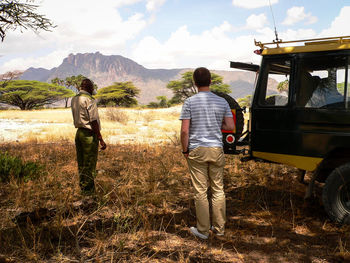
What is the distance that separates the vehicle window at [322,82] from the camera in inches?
149

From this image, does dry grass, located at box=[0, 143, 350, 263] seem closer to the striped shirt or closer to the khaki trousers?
the khaki trousers

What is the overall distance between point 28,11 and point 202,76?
7.18 metres

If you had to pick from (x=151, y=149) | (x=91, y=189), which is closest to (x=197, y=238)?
(x=91, y=189)

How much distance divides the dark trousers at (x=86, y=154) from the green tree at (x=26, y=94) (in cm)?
5942

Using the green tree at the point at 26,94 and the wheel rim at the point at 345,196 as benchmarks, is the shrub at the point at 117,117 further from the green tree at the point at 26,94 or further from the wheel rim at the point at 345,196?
the green tree at the point at 26,94

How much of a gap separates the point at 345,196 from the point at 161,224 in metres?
2.41

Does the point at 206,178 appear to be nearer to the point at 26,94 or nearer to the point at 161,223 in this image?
the point at 161,223

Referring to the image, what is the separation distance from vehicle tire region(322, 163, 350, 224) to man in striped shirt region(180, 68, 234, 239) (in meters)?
1.46

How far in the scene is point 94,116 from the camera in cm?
443

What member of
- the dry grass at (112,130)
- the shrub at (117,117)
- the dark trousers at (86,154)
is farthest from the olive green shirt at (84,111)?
the shrub at (117,117)

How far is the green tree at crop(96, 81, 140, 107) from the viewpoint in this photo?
66.2 m

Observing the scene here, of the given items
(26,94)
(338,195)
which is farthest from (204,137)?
(26,94)

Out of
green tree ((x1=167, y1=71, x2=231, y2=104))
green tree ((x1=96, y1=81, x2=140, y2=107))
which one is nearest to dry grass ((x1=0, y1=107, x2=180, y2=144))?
green tree ((x1=96, y1=81, x2=140, y2=107))

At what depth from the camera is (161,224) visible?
3520mm
